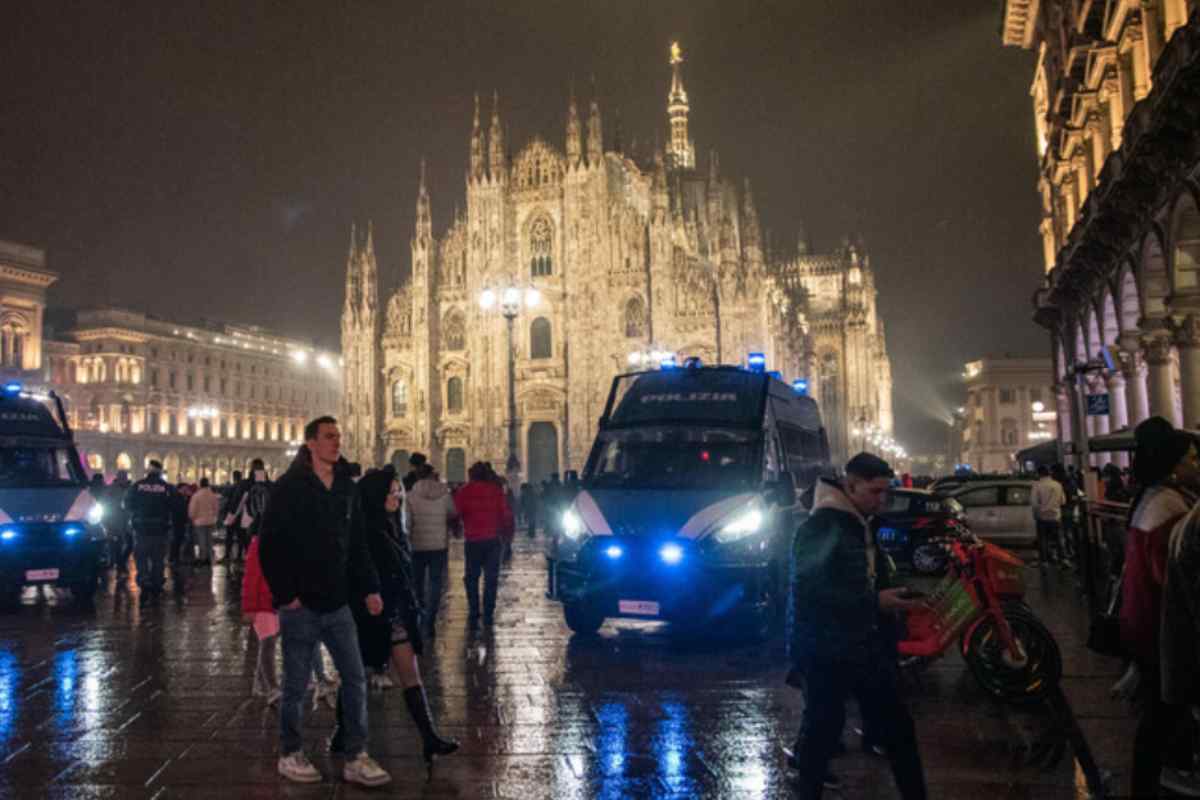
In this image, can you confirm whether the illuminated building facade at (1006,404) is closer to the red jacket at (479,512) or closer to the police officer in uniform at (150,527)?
the police officer in uniform at (150,527)

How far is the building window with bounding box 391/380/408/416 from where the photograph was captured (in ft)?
200

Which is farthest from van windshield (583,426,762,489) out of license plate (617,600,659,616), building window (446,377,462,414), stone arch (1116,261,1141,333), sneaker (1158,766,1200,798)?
building window (446,377,462,414)

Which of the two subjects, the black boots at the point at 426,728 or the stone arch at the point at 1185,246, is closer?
the black boots at the point at 426,728

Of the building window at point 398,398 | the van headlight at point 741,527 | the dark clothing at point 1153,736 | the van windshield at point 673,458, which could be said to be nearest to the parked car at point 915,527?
the van windshield at point 673,458

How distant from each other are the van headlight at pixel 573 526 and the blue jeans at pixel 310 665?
4.85m

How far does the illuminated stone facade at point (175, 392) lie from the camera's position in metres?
73.4

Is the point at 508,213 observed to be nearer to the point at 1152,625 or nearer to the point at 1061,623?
the point at 1061,623

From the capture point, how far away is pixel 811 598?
432cm

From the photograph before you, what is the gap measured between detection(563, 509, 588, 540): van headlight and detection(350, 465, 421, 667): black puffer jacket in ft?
10.5

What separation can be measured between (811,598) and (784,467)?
768 cm

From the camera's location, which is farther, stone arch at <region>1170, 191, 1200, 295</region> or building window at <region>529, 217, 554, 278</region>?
building window at <region>529, 217, 554, 278</region>

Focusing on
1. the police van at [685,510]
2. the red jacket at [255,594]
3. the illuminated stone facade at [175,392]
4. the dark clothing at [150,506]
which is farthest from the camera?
the illuminated stone facade at [175,392]

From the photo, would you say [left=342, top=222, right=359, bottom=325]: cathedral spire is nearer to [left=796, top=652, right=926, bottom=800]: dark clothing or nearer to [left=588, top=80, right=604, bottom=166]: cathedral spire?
[left=588, top=80, right=604, bottom=166]: cathedral spire

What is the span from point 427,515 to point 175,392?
245 feet
